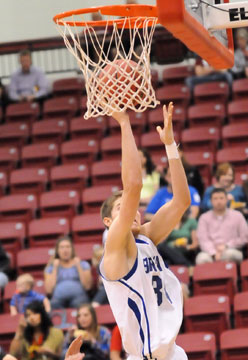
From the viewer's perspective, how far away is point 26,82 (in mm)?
12906

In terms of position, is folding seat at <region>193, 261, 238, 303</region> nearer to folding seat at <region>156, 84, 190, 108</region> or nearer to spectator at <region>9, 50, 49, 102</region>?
folding seat at <region>156, 84, 190, 108</region>

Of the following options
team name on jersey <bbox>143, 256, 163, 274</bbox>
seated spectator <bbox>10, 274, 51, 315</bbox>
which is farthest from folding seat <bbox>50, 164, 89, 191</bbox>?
team name on jersey <bbox>143, 256, 163, 274</bbox>

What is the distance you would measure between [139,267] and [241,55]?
7.83m

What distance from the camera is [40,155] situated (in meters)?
11.7

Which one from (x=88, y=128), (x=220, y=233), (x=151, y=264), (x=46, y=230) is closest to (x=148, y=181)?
(x=220, y=233)

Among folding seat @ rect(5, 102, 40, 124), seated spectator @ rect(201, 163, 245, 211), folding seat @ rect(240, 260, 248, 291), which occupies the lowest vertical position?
folding seat @ rect(240, 260, 248, 291)

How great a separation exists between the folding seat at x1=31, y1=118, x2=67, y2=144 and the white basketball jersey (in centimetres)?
744

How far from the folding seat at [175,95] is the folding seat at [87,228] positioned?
2476mm

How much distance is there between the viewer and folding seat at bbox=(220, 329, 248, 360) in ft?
25.2

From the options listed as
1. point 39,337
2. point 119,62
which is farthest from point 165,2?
point 39,337

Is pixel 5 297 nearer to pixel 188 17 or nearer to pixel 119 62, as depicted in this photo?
pixel 119 62

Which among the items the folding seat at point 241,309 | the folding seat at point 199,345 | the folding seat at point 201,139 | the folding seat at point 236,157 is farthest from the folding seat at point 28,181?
the folding seat at point 199,345

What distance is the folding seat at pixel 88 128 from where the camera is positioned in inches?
472

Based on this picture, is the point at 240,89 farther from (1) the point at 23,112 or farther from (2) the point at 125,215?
(2) the point at 125,215
